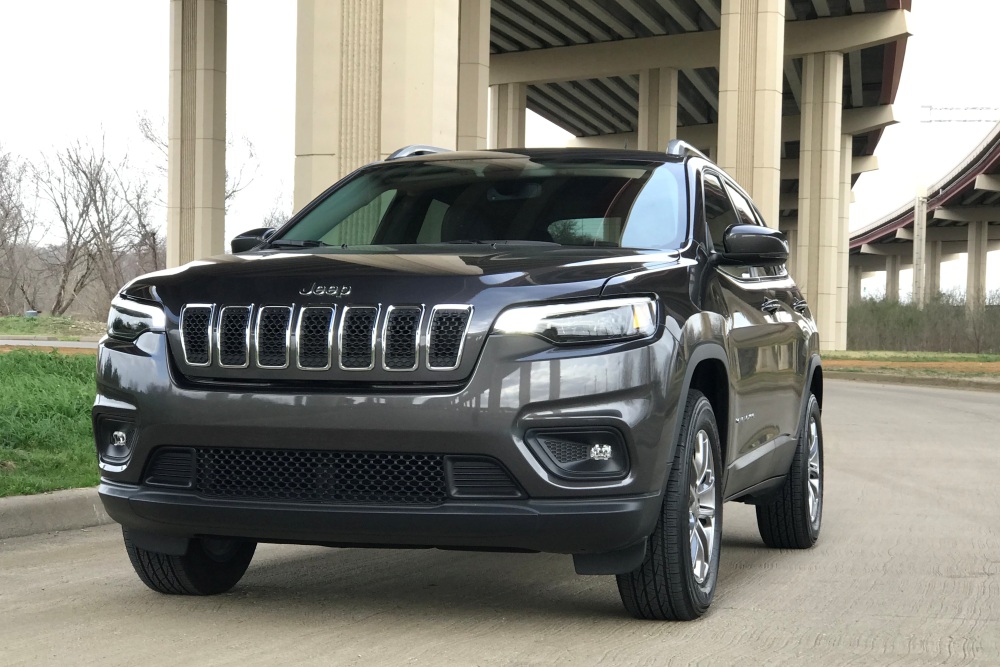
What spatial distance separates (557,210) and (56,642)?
2759 mm

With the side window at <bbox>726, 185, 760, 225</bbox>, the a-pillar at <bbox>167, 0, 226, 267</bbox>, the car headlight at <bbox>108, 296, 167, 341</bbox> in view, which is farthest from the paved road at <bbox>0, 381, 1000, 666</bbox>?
Result: the a-pillar at <bbox>167, 0, 226, 267</bbox>

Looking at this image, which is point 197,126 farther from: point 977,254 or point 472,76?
point 977,254

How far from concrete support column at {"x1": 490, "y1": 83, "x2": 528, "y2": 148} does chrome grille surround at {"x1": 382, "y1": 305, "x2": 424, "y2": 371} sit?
196 feet

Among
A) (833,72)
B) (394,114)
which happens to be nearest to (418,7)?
(394,114)

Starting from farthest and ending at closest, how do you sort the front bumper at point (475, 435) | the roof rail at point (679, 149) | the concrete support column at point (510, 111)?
the concrete support column at point (510, 111) → the roof rail at point (679, 149) → the front bumper at point (475, 435)

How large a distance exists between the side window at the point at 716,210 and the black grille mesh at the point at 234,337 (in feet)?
7.24

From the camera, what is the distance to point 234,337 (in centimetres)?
512

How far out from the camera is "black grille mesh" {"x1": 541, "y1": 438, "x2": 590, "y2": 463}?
493 cm

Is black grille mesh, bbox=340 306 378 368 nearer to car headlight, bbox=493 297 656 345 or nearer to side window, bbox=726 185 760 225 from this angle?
car headlight, bbox=493 297 656 345

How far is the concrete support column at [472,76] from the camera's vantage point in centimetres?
4269

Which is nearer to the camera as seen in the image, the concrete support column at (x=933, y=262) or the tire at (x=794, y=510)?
the tire at (x=794, y=510)

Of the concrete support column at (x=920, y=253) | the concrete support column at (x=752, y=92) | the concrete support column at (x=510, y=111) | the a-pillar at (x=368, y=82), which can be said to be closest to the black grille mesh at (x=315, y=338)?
the a-pillar at (x=368, y=82)

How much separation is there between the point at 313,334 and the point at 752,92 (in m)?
35.3

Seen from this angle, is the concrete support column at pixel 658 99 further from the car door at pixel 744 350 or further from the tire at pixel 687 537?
the tire at pixel 687 537
